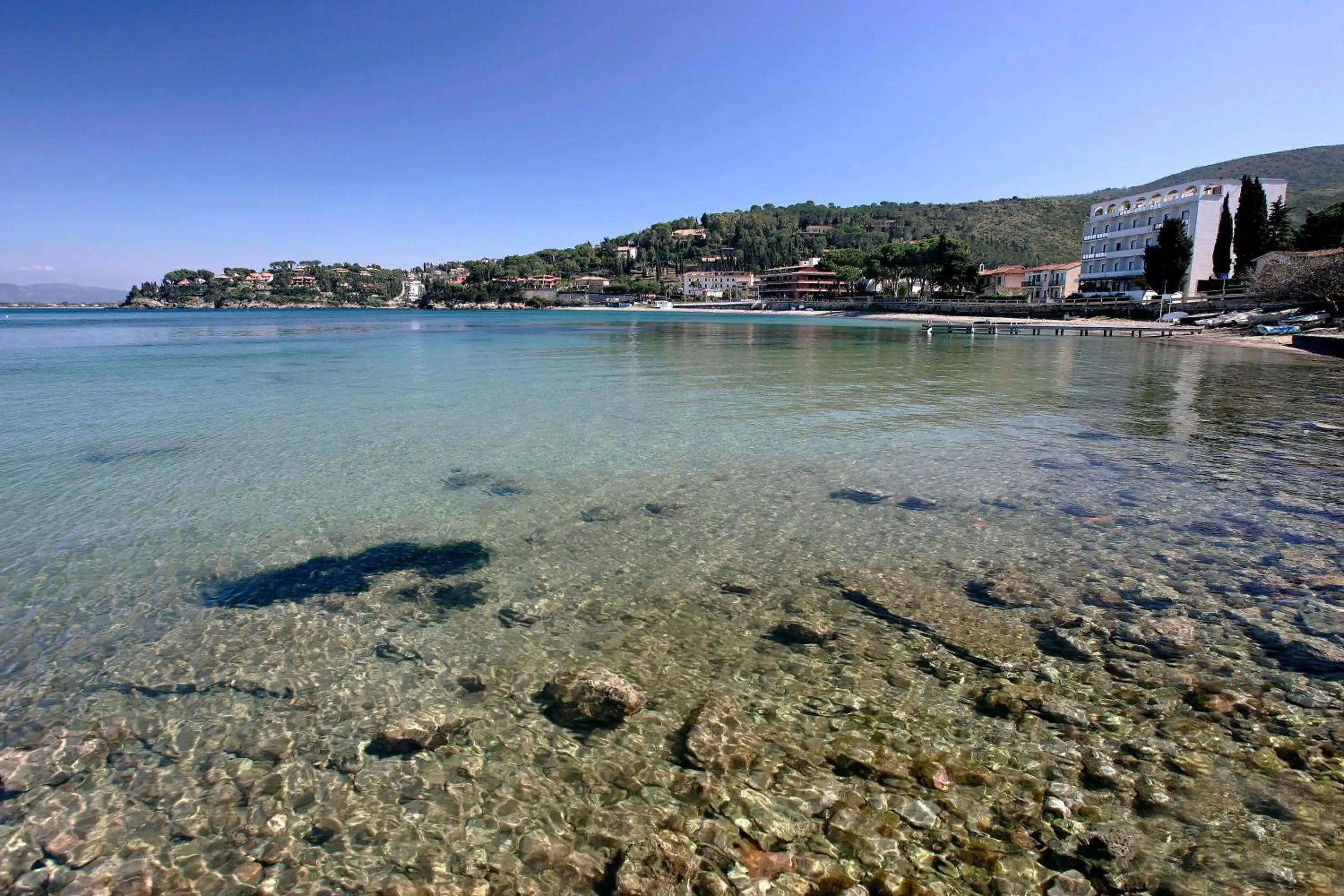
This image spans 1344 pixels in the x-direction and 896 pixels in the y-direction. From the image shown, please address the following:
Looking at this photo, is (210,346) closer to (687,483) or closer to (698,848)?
(687,483)

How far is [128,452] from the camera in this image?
14969 millimetres

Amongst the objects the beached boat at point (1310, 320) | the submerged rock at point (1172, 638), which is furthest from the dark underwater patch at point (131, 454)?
the beached boat at point (1310, 320)

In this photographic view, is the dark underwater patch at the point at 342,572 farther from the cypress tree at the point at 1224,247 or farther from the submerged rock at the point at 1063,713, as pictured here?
the cypress tree at the point at 1224,247

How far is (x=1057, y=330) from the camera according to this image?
6838cm

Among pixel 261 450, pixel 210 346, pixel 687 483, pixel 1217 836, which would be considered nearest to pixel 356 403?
pixel 261 450

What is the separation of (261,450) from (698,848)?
14846 millimetres

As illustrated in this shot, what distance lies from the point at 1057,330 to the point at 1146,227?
3932 centimetres

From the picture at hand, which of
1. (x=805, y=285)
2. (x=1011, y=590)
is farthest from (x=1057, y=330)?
(x=805, y=285)

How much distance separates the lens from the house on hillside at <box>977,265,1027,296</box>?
12523cm

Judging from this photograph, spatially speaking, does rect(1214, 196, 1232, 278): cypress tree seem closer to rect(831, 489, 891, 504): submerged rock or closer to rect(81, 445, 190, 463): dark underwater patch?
rect(831, 489, 891, 504): submerged rock

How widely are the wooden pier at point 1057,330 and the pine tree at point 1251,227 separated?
21.5 m

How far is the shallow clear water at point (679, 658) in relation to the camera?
4.09 metres

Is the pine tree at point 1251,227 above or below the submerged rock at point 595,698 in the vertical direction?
above

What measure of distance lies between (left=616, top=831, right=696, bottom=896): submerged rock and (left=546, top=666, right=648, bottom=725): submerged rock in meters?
1.25
